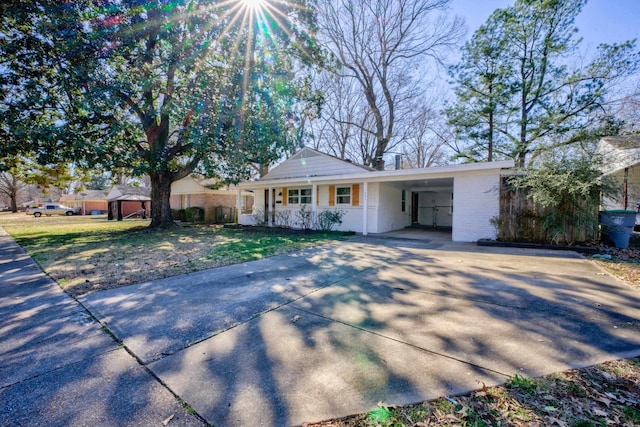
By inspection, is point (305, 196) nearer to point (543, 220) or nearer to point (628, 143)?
point (543, 220)

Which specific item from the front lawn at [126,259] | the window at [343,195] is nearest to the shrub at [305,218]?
the window at [343,195]

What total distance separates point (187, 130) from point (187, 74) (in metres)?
2.85

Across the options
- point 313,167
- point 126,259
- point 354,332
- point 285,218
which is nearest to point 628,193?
point 354,332

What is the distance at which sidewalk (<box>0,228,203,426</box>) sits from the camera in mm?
1805

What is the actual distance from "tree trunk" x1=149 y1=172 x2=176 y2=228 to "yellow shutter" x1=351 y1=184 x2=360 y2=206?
9852mm

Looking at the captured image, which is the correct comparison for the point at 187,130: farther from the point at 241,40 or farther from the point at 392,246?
the point at 392,246

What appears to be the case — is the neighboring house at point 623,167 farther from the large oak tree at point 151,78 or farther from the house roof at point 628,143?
the large oak tree at point 151,78

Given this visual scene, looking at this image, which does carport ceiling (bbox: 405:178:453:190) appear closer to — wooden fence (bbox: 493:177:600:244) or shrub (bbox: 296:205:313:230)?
wooden fence (bbox: 493:177:600:244)

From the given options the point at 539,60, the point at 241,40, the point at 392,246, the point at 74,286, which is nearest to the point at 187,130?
the point at 241,40

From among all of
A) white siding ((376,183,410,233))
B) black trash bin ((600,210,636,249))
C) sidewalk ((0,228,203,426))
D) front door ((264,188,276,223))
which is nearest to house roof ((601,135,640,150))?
black trash bin ((600,210,636,249))

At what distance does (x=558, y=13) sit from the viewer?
1538cm

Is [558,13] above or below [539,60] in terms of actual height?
above

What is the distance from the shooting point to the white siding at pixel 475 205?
891 cm

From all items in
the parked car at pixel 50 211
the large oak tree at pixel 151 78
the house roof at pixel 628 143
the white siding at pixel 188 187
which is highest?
the large oak tree at pixel 151 78
